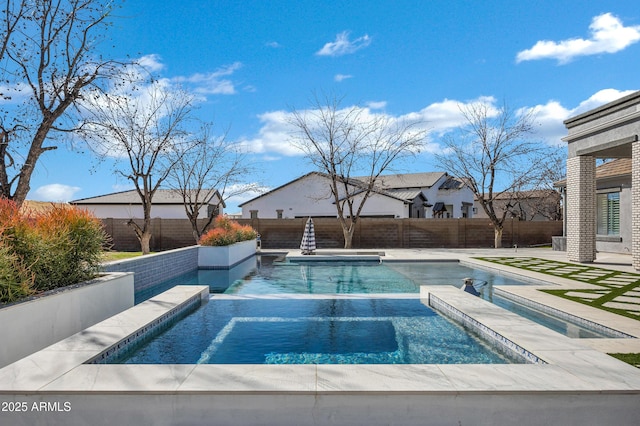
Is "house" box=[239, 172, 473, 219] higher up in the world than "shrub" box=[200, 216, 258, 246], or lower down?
higher up

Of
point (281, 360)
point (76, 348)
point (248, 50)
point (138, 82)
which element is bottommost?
point (281, 360)

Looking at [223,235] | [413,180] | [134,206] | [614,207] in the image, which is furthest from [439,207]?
[134,206]

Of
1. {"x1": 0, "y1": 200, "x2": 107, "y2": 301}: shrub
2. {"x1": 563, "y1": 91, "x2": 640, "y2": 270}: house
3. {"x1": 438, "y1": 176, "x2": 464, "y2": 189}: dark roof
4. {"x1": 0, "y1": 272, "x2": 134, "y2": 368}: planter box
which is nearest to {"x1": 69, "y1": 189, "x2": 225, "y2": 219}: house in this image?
{"x1": 438, "y1": 176, "x2": 464, "y2": 189}: dark roof

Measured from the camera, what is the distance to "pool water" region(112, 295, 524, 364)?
5.01 meters

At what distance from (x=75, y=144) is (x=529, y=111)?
81.3 feet

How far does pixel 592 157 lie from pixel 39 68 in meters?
16.3

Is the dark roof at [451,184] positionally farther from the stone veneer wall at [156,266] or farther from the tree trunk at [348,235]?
the stone veneer wall at [156,266]

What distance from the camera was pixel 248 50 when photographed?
14.9 meters

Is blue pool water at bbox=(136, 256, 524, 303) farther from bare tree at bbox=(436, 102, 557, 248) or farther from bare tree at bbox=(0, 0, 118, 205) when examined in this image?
bare tree at bbox=(436, 102, 557, 248)

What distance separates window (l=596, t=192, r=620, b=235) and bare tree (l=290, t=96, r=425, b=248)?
383 inches

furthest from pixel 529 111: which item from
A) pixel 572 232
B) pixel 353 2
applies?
pixel 353 2

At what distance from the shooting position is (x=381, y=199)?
30.9m

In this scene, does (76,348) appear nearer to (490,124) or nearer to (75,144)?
(75,144)

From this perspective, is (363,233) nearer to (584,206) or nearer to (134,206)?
(584,206)
